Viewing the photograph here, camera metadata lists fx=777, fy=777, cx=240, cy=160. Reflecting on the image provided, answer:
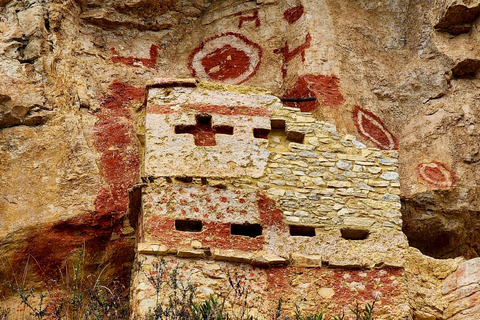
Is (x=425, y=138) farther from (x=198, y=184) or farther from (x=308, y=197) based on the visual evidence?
(x=198, y=184)

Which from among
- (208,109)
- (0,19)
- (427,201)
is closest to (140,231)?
(208,109)

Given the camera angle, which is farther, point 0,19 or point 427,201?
point 0,19

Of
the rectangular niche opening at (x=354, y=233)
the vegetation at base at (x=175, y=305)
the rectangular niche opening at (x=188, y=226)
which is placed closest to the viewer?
the vegetation at base at (x=175, y=305)

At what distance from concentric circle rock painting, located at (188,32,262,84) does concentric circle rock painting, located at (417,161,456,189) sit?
346 cm

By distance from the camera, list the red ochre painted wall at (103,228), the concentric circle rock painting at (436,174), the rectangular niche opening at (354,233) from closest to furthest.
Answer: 1. the rectangular niche opening at (354,233)
2. the red ochre painted wall at (103,228)
3. the concentric circle rock painting at (436,174)

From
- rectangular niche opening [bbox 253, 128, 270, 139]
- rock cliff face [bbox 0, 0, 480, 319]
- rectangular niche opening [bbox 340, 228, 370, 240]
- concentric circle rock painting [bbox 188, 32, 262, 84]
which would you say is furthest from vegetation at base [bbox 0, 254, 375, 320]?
concentric circle rock painting [bbox 188, 32, 262, 84]

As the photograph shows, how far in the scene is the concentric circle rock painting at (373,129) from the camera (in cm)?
1273

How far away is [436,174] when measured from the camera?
12305mm

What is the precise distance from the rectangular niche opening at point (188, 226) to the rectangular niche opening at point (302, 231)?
3.86 ft

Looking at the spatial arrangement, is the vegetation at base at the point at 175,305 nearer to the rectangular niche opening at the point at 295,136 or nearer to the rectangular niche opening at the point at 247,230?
the rectangular niche opening at the point at 247,230

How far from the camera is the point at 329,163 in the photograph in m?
10.2

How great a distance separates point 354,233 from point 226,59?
521 cm

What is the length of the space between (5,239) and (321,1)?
7.02 m

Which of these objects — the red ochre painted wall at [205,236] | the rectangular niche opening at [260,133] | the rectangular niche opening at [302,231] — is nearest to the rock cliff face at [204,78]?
the red ochre painted wall at [205,236]
